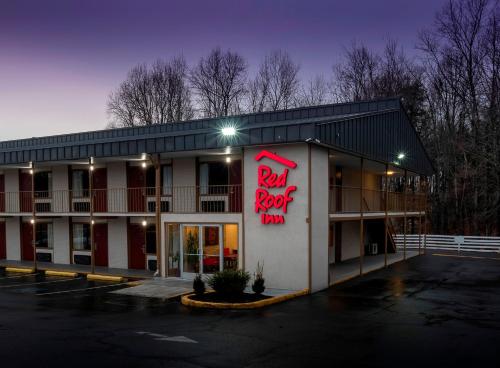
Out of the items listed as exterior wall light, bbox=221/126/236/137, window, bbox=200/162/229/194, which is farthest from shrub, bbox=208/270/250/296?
window, bbox=200/162/229/194

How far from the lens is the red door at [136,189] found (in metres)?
22.3

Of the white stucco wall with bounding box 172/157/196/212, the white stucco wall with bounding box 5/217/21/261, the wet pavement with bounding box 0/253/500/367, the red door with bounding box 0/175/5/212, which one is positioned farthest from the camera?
the red door with bounding box 0/175/5/212

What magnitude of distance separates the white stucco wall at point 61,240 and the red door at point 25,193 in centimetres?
258

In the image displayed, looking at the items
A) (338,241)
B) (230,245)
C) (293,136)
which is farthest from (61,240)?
(293,136)

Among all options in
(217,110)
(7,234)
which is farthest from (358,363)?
(217,110)

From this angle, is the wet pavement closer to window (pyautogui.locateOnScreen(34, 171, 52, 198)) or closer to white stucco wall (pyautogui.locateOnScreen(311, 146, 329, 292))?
white stucco wall (pyautogui.locateOnScreen(311, 146, 329, 292))

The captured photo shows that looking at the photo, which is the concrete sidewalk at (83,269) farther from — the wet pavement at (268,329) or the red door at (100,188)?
the red door at (100,188)

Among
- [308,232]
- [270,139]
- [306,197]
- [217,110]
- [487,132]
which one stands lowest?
[308,232]

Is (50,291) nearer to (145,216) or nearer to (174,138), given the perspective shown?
(145,216)

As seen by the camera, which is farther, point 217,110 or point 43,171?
point 217,110

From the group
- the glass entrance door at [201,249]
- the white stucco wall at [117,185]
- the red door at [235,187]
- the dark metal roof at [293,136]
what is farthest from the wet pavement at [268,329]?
the white stucco wall at [117,185]

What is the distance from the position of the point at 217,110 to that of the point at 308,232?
3851cm

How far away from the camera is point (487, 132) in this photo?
37406mm

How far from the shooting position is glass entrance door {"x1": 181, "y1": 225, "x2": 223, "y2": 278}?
18703 mm
